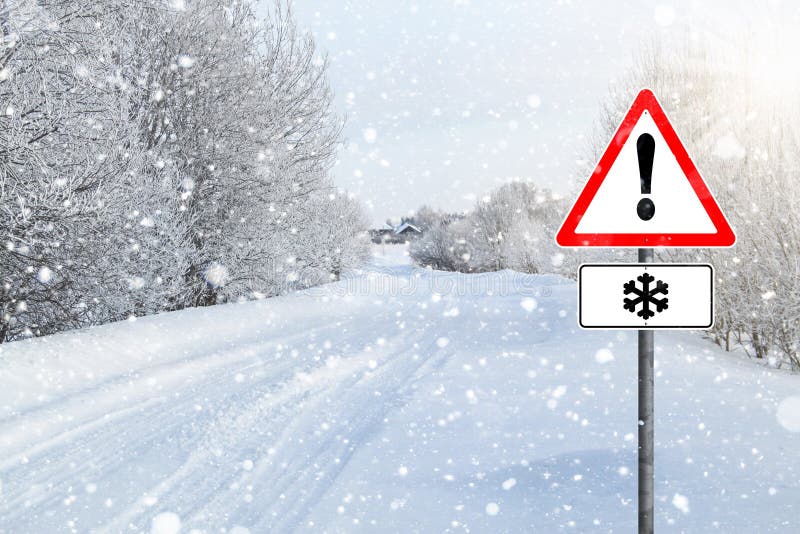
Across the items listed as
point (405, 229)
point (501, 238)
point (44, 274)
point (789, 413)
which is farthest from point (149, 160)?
point (405, 229)

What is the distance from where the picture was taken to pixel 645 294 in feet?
9.19

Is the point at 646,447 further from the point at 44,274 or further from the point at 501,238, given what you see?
the point at 501,238

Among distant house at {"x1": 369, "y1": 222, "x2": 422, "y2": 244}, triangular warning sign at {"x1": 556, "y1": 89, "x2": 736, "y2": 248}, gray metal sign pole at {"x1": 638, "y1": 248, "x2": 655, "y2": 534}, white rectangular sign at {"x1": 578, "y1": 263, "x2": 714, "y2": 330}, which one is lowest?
distant house at {"x1": 369, "y1": 222, "x2": 422, "y2": 244}

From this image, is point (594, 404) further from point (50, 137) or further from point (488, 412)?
point (50, 137)

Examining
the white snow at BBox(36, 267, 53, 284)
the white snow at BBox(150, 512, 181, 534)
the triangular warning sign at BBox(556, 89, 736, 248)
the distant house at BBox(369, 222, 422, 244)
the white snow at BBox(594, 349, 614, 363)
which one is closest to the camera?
the triangular warning sign at BBox(556, 89, 736, 248)

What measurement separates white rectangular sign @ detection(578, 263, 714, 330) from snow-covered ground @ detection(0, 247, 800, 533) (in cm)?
174

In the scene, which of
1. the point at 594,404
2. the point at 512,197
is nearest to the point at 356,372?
the point at 594,404

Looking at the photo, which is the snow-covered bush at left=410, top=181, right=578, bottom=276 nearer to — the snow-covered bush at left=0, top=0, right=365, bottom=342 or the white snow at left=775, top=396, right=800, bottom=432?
the snow-covered bush at left=0, top=0, right=365, bottom=342

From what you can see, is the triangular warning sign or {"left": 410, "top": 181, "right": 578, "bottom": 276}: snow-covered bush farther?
{"left": 410, "top": 181, "right": 578, "bottom": 276}: snow-covered bush

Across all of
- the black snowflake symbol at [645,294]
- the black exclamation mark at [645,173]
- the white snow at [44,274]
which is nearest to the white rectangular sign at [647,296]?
the black snowflake symbol at [645,294]

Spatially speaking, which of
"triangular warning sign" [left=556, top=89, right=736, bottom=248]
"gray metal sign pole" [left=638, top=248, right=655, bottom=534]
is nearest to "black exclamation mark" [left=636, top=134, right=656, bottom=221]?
"triangular warning sign" [left=556, top=89, right=736, bottom=248]

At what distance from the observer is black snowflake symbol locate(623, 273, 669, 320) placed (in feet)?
9.18

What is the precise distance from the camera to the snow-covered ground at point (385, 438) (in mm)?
4242

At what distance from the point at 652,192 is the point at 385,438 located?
151 inches
